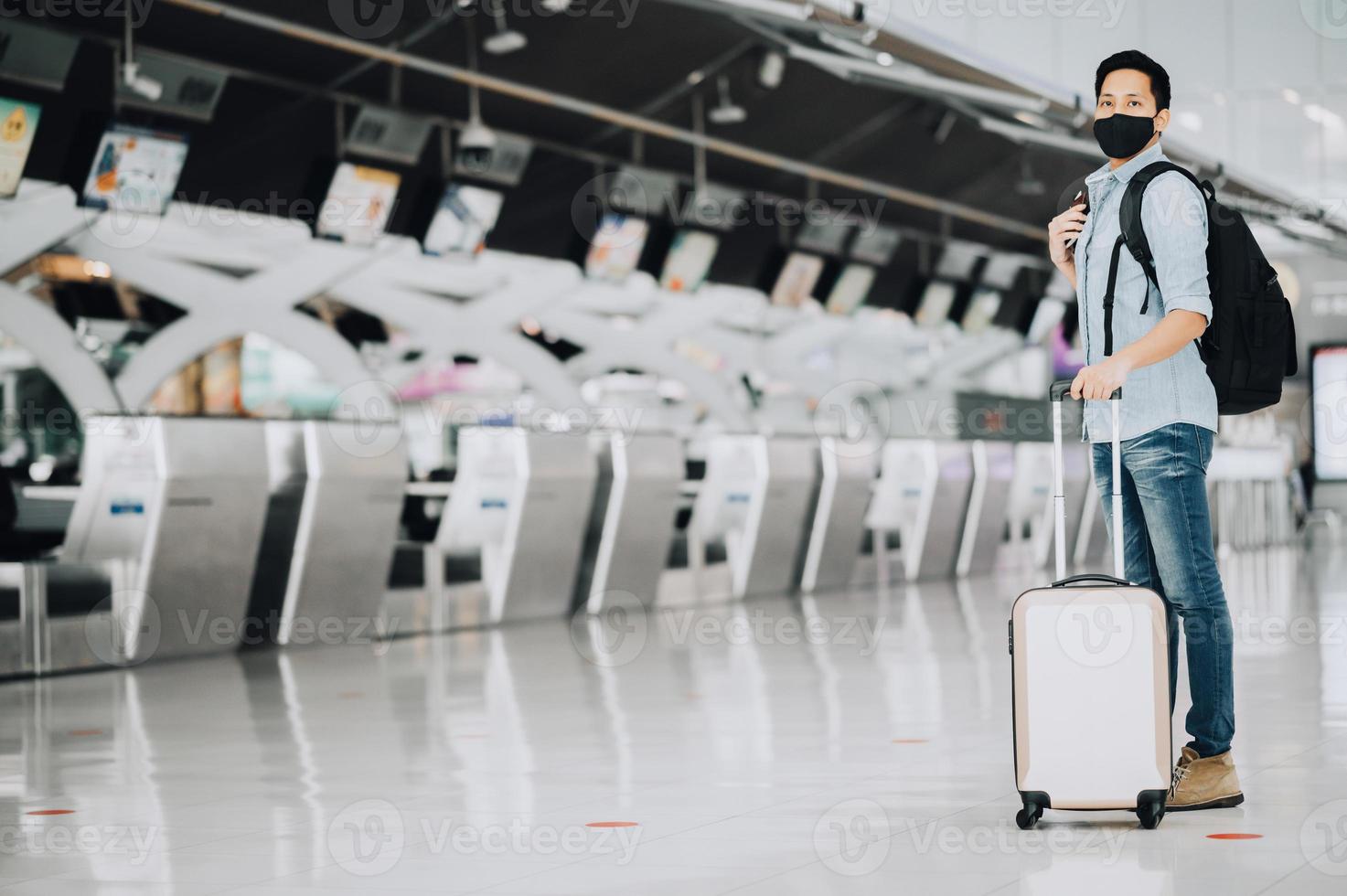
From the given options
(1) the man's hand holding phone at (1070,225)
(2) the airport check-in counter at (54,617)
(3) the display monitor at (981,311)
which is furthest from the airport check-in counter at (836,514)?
(1) the man's hand holding phone at (1070,225)

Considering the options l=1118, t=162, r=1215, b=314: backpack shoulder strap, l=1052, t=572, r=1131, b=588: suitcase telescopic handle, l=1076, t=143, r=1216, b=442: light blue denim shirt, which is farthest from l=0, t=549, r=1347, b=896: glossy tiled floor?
l=1118, t=162, r=1215, b=314: backpack shoulder strap

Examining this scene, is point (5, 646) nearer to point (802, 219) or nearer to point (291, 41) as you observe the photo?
point (291, 41)

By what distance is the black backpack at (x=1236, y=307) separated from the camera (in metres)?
3.47

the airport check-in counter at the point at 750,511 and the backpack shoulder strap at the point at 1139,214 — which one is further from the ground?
the backpack shoulder strap at the point at 1139,214

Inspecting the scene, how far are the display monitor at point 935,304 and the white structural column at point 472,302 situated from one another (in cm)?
607

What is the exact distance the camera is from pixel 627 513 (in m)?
10.4

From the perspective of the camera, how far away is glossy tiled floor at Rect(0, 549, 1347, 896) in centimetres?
303

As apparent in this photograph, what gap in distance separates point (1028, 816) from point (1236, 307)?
3.81 ft

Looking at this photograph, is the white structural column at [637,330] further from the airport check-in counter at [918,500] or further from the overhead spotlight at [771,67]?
the overhead spotlight at [771,67]

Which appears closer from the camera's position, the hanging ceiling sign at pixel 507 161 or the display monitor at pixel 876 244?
the hanging ceiling sign at pixel 507 161

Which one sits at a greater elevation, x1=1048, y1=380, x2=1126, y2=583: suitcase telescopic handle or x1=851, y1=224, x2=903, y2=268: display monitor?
x1=851, y1=224, x2=903, y2=268: display monitor

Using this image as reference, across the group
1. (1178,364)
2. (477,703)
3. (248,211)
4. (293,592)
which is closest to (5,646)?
(293,592)

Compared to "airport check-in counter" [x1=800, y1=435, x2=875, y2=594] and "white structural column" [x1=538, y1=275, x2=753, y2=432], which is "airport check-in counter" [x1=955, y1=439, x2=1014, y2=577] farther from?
"white structural column" [x1=538, y1=275, x2=753, y2=432]

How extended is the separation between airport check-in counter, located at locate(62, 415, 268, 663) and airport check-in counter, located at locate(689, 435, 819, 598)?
13.6 feet
